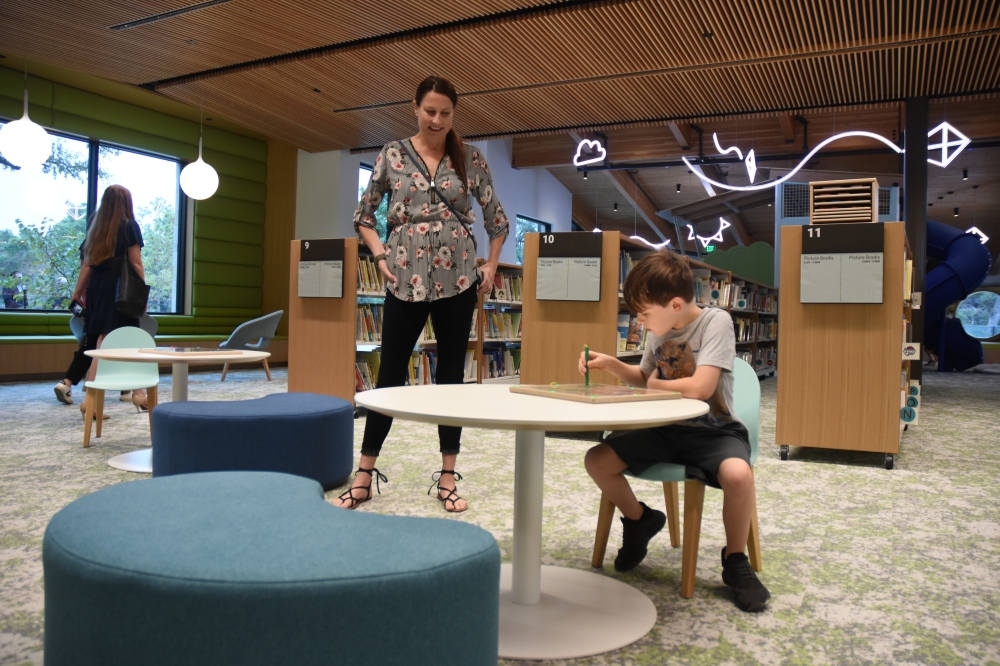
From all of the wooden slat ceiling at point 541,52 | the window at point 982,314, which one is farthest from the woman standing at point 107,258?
the window at point 982,314

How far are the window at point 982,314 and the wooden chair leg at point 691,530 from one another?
22.2 metres

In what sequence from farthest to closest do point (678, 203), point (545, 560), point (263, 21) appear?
point (678, 203), point (263, 21), point (545, 560)

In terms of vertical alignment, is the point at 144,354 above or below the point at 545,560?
above

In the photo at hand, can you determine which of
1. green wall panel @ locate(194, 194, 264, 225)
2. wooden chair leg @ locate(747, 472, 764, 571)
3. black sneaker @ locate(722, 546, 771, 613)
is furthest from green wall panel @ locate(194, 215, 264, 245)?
black sneaker @ locate(722, 546, 771, 613)

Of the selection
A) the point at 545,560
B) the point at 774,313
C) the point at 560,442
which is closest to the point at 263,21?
the point at 560,442

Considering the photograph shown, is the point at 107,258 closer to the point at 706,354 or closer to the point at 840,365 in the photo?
the point at 706,354

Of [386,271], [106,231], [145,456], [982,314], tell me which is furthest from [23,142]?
[982,314]

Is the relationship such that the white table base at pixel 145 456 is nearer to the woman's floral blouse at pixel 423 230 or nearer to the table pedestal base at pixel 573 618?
the woman's floral blouse at pixel 423 230

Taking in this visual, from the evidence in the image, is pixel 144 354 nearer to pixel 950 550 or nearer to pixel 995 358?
pixel 950 550

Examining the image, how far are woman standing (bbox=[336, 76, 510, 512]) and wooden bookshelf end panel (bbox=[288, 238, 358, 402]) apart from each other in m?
2.37

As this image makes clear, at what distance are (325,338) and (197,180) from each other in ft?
12.3

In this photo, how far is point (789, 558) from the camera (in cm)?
223

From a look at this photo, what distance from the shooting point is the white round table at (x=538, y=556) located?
4.32 feet

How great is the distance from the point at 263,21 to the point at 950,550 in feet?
18.3
